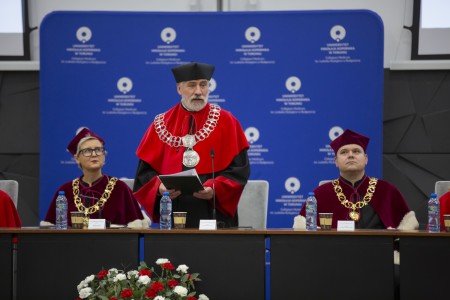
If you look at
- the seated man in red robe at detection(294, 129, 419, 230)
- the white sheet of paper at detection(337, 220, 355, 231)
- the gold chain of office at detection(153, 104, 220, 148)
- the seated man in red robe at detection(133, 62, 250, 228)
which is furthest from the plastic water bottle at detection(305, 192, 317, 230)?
the gold chain of office at detection(153, 104, 220, 148)

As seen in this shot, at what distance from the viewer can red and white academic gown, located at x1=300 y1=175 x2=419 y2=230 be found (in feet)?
18.8

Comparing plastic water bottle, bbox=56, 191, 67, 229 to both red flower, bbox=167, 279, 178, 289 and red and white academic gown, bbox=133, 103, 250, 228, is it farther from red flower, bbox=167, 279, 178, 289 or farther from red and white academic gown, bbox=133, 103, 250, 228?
red flower, bbox=167, 279, 178, 289

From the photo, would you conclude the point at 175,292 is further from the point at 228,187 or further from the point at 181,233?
the point at 228,187

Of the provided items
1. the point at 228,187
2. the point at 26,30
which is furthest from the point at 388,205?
the point at 26,30

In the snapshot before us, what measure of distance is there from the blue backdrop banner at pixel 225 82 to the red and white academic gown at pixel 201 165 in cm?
169

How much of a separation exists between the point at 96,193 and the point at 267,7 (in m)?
3.35

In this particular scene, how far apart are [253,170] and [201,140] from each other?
→ 6.19 ft

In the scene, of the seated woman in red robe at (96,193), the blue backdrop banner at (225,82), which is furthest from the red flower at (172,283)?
the blue backdrop banner at (225,82)

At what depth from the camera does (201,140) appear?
5.93 metres

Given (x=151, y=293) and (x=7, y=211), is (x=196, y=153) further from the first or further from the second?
(x=151, y=293)

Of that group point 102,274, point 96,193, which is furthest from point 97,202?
point 102,274

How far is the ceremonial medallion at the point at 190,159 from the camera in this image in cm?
580

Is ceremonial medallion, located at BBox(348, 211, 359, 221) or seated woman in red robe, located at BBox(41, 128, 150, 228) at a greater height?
seated woman in red robe, located at BBox(41, 128, 150, 228)

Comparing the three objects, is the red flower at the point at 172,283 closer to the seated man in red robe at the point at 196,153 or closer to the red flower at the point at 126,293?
the red flower at the point at 126,293
